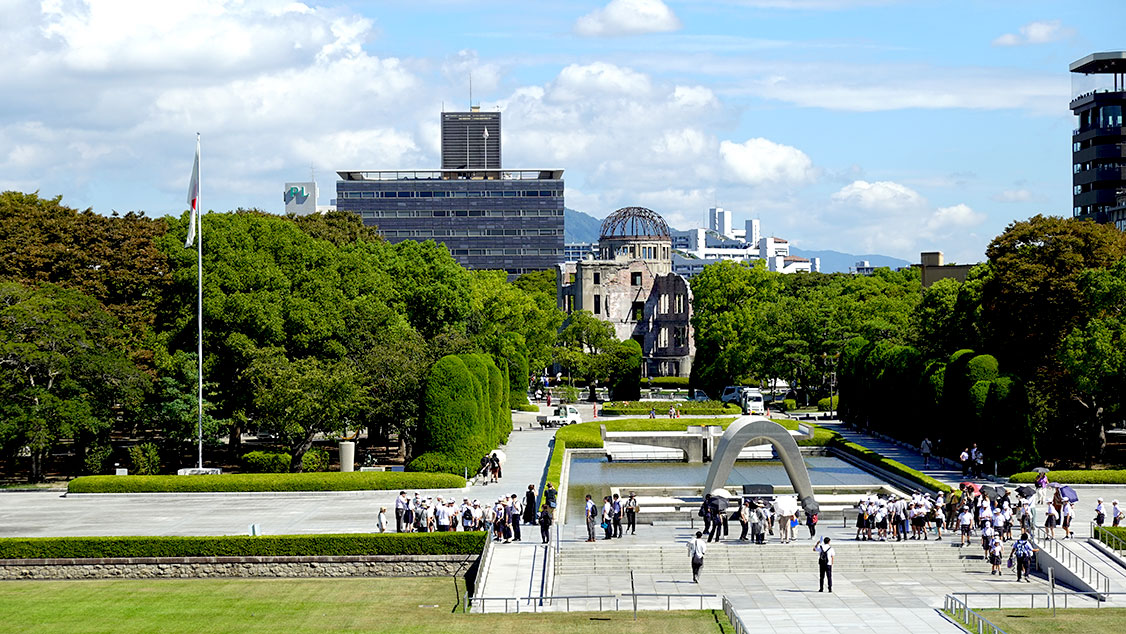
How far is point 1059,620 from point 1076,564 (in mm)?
6521

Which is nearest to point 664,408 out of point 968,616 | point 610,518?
point 610,518

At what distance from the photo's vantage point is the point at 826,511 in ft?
143

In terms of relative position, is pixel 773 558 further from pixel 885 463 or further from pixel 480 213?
pixel 480 213

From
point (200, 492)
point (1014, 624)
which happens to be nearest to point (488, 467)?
point (200, 492)

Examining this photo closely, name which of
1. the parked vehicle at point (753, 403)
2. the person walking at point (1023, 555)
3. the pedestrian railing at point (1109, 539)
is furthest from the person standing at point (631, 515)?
the parked vehicle at point (753, 403)

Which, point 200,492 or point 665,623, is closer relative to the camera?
point 665,623

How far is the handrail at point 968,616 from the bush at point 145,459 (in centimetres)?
3587

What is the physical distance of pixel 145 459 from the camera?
54.8 meters

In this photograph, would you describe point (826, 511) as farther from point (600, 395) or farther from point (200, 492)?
point (600, 395)

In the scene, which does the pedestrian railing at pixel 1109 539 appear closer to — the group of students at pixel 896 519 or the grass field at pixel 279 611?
the group of students at pixel 896 519

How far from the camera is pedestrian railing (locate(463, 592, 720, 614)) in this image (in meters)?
31.9

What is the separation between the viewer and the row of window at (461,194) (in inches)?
7564

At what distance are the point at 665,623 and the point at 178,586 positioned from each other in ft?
49.7

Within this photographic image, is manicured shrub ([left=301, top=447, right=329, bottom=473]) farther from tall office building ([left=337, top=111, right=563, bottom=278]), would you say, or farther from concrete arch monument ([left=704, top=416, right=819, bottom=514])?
tall office building ([left=337, top=111, right=563, bottom=278])
